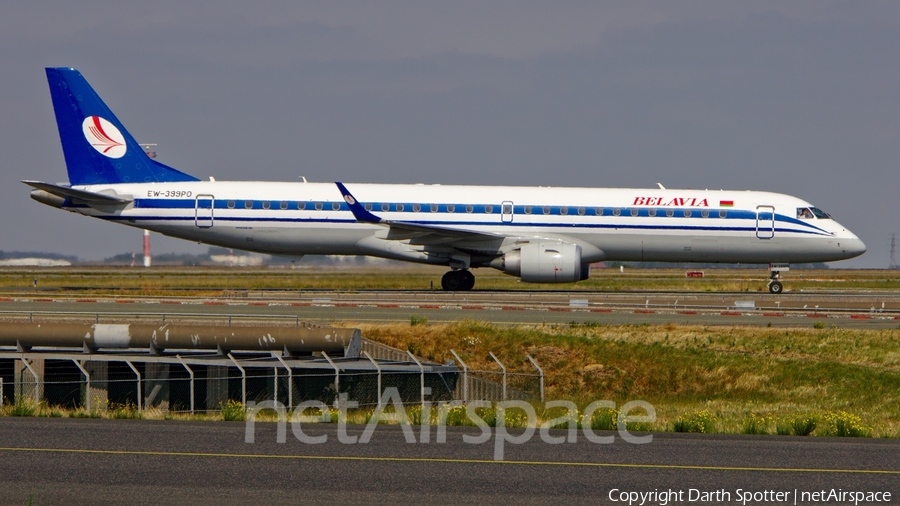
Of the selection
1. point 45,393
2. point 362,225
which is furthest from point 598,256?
point 45,393

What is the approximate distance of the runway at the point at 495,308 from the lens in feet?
93.6

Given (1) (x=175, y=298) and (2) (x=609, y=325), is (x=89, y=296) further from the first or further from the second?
(2) (x=609, y=325)

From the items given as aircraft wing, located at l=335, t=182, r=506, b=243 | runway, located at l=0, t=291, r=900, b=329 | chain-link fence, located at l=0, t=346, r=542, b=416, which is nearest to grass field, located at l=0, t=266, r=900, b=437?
chain-link fence, located at l=0, t=346, r=542, b=416

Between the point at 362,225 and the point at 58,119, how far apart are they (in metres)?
12.2

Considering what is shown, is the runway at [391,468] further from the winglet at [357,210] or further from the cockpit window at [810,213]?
the cockpit window at [810,213]

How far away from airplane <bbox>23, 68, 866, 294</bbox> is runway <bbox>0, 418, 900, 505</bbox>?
23.8 meters

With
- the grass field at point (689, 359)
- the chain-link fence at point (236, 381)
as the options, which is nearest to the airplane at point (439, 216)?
the grass field at point (689, 359)

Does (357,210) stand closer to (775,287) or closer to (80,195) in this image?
(80,195)

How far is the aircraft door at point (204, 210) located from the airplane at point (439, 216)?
5cm

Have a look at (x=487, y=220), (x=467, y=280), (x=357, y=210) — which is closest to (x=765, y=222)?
(x=487, y=220)

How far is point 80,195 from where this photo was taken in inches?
1416

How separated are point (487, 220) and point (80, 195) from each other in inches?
572

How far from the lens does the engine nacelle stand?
116 ft

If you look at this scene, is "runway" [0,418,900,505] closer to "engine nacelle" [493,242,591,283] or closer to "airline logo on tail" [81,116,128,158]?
"engine nacelle" [493,242,591,283]
